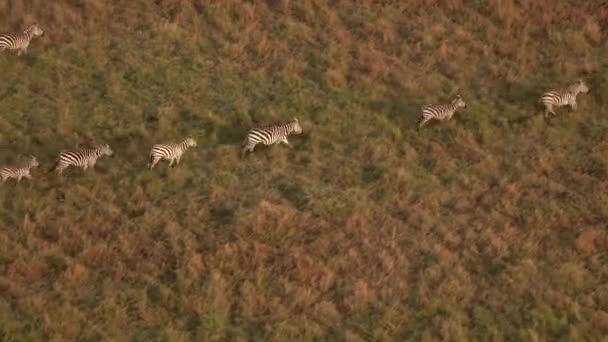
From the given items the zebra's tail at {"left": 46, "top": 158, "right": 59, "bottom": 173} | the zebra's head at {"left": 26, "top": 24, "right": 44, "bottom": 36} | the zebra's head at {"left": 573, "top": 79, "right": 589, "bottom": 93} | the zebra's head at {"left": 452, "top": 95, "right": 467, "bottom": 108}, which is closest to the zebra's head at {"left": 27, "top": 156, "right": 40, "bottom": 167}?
the zebra's tail at {"left": 46, "top": 158, "right": 59, "bottom": 173}

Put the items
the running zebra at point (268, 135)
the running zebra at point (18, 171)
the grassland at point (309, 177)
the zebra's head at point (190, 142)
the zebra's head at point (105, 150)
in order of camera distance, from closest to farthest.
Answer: the grassland at point (309, 177) < the running zebra at point (18, 171) < the zebra's head at point (105, 150) < the zebra's head at point (190, 142) < the running zebra at point (268, 135)

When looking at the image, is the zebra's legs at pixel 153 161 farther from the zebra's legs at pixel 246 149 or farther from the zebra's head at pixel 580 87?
the zebra's head at pixel 580 87

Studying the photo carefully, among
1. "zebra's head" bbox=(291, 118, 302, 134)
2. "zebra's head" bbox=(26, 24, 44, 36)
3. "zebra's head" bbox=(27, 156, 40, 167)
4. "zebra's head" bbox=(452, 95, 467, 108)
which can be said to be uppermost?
"zebra's head" bbox=(26, 24, 44, 36)

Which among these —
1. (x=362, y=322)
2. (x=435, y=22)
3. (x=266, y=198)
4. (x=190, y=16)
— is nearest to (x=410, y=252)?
(x=362, y=322)

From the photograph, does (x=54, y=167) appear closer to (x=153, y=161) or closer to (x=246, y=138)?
(x=153, y=161)

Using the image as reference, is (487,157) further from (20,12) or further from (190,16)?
(20,12)

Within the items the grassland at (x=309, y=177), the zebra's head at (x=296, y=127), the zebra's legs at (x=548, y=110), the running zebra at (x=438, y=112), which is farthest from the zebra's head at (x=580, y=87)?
→ the zebra's head at (x=296, y=127)

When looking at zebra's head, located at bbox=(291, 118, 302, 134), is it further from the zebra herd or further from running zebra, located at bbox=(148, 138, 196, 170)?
running zebra, located at bbox=(148, 138, 196, 170)
